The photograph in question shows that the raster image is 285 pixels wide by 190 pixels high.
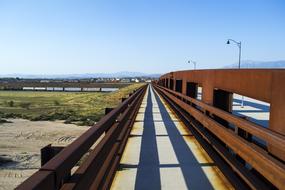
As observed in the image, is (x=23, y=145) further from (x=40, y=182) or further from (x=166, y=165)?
(x=40, y=182)

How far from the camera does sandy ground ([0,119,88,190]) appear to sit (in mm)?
16434

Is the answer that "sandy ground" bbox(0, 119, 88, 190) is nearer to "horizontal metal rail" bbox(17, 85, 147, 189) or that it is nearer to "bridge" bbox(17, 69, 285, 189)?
"bridge" bbox(17, 69, 285, 189)

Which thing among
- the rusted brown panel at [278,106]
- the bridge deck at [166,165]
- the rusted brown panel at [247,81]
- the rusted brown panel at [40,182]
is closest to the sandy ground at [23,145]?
the bridge deck at [166,165]

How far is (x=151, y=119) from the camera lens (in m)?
14.0

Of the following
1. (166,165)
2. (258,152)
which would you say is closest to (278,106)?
(258,152)

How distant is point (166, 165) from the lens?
6875 mm

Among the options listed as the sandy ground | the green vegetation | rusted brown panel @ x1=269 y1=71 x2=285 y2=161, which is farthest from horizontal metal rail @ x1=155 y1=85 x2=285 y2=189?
the green vegetation

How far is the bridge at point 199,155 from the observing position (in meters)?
3.77

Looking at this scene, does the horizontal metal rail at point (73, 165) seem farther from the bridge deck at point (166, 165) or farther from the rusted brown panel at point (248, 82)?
the rusted brown panel at point (248, 82)

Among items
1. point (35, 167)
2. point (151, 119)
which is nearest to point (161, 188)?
point (151, 119)

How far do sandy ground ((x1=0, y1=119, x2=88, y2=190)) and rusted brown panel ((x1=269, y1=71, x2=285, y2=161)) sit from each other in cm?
1134

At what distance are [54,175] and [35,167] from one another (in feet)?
51.0

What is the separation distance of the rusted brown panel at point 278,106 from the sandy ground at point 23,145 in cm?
1134

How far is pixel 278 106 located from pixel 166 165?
2664mm
